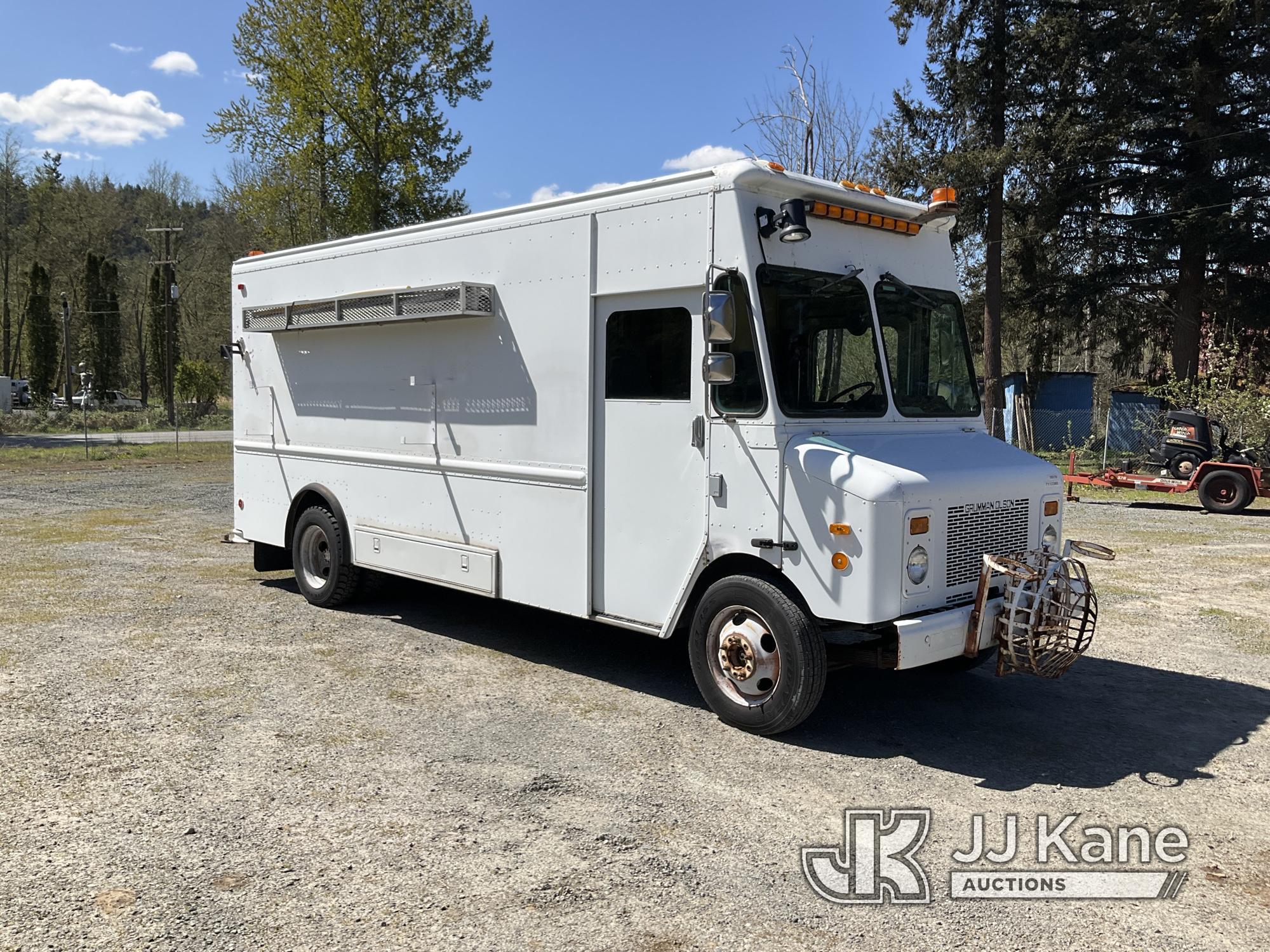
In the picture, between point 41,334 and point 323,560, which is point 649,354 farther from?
point 41,334

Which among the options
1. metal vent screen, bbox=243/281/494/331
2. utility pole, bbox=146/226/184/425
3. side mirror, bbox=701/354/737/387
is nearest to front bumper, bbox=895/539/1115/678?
side mirror, bbox=701/354/737/387

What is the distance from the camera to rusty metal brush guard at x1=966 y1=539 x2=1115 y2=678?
5043 millimetres

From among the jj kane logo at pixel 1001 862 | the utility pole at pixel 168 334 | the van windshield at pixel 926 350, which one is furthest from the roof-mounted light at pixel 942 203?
the utility pole at pixel 168 334

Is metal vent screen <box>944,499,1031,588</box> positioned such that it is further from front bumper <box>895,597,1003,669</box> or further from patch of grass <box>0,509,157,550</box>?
patch of grass <box>0,509,157,550</box>

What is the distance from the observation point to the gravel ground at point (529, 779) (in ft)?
11.4

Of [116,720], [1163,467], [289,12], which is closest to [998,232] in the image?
[1163,467]

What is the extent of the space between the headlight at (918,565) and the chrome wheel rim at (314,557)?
4.98m

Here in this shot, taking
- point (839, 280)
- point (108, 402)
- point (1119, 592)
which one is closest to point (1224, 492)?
point (1119, 592)

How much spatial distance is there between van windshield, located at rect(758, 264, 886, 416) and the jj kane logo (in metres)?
2.12

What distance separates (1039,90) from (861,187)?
2060 centimetres

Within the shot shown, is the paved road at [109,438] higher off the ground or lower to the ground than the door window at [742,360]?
lower

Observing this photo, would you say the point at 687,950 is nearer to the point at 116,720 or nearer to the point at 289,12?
the point at 116,720

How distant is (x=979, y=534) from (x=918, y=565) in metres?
0.57

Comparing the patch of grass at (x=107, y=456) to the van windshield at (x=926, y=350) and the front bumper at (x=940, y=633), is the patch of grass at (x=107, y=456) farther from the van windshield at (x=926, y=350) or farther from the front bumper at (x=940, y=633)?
the front bumper at (x=940, y=633)
